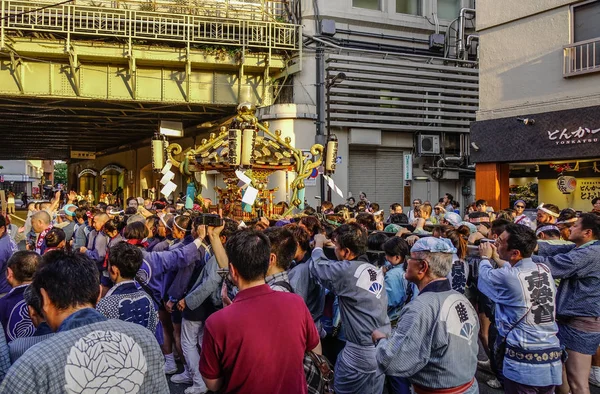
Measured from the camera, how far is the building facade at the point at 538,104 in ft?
43.5

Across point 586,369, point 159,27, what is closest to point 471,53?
point 159,27

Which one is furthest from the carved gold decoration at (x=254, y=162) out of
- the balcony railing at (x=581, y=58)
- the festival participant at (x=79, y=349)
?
the festival participant at (x=79, y=349)

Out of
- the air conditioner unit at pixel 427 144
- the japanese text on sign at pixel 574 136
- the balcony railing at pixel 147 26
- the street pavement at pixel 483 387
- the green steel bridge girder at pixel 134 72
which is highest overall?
the balcony railing at pixel 147 26

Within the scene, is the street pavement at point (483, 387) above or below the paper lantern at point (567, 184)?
below

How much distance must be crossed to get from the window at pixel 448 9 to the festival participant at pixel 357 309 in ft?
64.3

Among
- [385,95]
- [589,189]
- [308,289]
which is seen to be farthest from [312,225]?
[385,95]

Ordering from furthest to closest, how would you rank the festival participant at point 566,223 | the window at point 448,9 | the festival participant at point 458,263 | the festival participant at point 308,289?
the window at point 448,9
the festival participant at point 566,223
the festival participant at point 458,263
the festival participant at point 308,289

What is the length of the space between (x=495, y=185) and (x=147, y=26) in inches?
486

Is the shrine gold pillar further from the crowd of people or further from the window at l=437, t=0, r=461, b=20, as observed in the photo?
the crowd of people

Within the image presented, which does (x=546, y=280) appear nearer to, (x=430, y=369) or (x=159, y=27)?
(x=430, y=369)

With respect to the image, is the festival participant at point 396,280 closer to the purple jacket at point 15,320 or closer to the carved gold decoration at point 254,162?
the purple jacket at point 15,320

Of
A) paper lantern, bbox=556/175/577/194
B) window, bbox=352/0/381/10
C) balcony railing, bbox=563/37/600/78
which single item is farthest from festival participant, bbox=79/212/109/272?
window, bbox=352/0/381/10

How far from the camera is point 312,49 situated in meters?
18.6

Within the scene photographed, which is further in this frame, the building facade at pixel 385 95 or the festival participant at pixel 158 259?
the building facade at pixel 385 95
